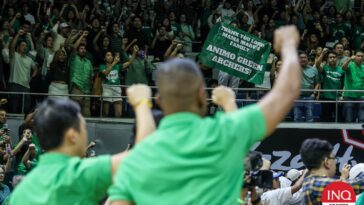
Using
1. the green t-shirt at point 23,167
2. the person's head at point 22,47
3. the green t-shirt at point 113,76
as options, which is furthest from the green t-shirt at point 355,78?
the green t-shirt at point 23,167

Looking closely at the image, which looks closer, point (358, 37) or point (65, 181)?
point (65, 181)

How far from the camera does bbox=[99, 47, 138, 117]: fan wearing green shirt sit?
59.4 feet

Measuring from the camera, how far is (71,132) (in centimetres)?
386

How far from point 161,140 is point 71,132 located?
582 millimetres

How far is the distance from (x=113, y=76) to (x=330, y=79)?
4.12 m

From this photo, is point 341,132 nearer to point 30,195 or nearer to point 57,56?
point 57,56

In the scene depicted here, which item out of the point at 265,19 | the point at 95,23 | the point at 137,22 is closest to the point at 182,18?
the point at 137,22

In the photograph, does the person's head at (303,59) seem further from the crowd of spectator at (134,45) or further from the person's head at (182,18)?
the person's head at (182,18)

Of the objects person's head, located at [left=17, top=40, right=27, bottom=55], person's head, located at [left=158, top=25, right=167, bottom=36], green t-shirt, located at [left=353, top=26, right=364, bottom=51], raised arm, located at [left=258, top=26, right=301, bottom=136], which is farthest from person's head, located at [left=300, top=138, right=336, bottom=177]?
green t-shirt, located at [left=353, top=26, right=364, bottom=51]

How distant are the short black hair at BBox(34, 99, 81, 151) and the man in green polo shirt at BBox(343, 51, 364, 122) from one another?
46.8 ft

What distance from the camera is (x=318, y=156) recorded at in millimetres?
6117

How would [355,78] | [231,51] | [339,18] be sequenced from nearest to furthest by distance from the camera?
[231,51]
[355,78]
[339,18]

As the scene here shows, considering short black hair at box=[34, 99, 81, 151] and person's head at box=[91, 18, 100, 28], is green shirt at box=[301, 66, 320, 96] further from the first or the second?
short black hair at box=[34, 99, 81, 151]

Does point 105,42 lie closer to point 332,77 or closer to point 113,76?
point 113,76
